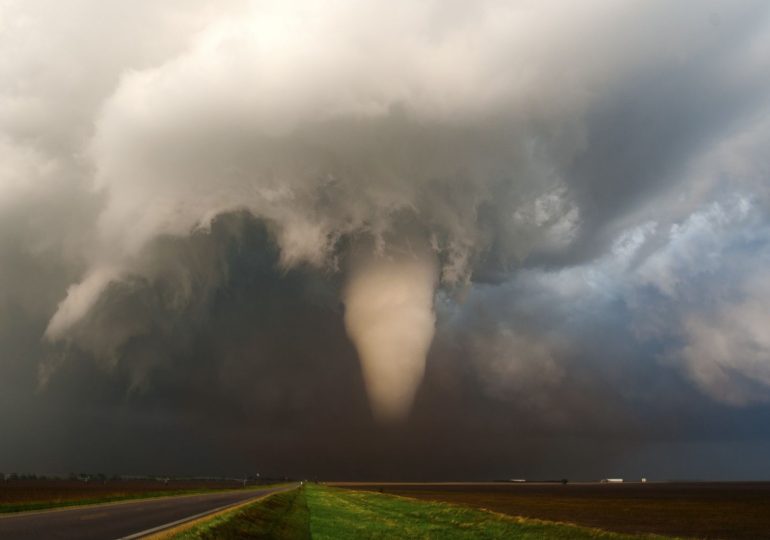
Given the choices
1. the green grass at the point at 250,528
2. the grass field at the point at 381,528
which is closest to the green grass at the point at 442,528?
the grass field at the point at 381,528

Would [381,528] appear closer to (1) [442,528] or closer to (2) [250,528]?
(1) [442,528]

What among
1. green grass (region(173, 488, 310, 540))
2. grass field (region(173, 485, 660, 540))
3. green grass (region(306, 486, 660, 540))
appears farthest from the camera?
green grass (region(306, 486, 660, 540))

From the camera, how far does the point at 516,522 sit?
53.0 metres

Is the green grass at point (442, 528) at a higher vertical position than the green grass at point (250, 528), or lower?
lower

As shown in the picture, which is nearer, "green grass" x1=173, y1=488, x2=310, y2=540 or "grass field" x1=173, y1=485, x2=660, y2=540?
"green grass" x1=173, y1=488, x2=310, y2=540

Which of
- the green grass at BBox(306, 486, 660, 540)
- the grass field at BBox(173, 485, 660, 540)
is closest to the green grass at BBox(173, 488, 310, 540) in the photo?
the grass field at BBox(173, 485, 660, 540)

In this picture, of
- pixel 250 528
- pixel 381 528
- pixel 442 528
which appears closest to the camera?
pixel 250 528

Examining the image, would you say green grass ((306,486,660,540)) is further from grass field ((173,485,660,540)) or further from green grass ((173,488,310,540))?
green grass ((173,488,310,540))

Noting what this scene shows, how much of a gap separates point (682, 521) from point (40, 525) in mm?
70821

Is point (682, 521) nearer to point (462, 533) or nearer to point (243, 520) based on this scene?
point (462, 533)

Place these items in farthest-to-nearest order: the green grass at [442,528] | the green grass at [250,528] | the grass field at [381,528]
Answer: the green grass at [442,528] < the grass field at [381,528] < the green grass at [250,528]

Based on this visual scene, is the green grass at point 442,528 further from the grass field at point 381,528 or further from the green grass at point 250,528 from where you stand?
the green grass at point 250,528

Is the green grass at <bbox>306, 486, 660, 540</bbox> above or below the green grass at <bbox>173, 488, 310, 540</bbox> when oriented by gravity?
below

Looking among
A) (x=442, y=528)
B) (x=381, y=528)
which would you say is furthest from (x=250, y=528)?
(x=442, y=528)
